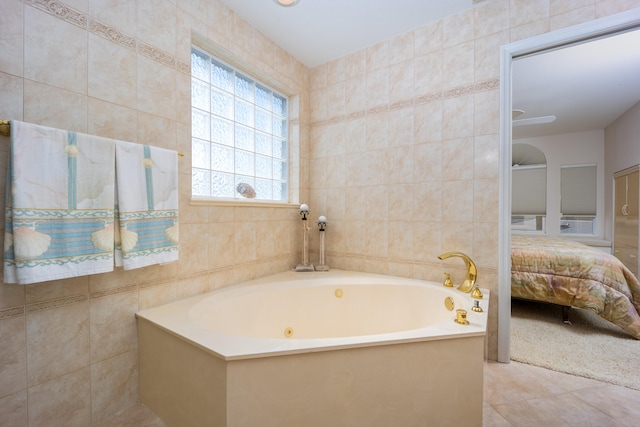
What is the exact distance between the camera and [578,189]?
10.9 ft

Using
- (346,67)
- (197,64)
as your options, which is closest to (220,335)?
(197,64)

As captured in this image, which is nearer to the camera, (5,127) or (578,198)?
(5,127)

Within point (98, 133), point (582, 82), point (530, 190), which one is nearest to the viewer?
point (98, 133)

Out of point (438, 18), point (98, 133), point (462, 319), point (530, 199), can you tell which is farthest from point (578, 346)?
point (98, 133)

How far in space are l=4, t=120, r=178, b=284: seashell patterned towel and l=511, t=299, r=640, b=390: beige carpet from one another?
2545 mm

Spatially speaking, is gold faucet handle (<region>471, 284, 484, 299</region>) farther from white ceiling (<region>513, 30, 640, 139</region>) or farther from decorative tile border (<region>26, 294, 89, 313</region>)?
decorative tile border (<region>26, 294, 89, 313</region>)

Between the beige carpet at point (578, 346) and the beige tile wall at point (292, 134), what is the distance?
41 cm

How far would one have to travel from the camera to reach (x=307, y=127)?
2.56 metres

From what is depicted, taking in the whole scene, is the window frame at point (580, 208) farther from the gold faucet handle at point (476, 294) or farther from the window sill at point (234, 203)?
the window sill at point (234, 203)

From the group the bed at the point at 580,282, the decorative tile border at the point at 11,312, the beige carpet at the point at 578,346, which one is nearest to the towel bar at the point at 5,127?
the decorative tile border at the point at 11,312

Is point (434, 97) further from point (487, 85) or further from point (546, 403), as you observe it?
point (546, 403)

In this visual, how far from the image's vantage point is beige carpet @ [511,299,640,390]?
164 centimetres

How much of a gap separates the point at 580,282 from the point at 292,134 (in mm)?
2773

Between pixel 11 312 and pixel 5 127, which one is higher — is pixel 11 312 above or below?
below
